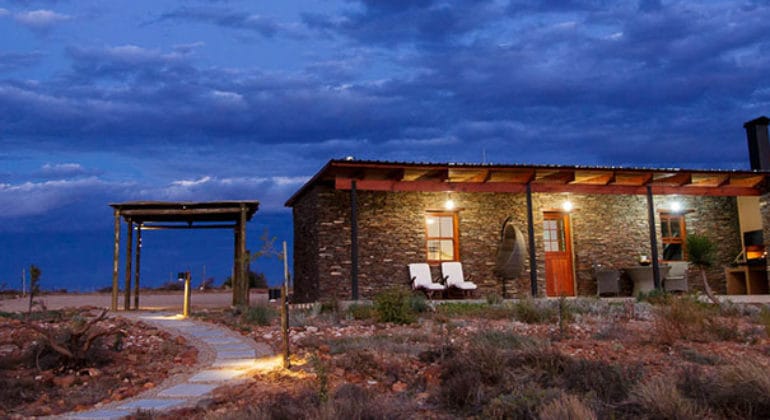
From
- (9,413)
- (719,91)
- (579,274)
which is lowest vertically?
(9,413)

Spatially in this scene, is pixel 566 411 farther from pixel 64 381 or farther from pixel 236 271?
pixel 236 271

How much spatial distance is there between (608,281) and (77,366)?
10544 mm

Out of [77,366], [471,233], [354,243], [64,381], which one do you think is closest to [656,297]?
[471,233]

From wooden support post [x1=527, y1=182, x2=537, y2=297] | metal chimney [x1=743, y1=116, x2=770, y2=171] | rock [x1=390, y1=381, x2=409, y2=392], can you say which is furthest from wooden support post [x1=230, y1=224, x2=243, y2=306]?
metal chimney [x1=743, y1=116, x2=770, y2=171]

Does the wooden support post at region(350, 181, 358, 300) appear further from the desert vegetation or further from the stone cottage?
the desert vegetation

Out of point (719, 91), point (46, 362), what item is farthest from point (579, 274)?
point (719, 91)

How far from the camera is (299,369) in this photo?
567 cm

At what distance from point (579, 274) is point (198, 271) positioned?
56.5 ft

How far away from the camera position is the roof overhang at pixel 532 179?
12.0 metres

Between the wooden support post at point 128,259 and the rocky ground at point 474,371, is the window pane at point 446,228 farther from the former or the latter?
the wooden support post at point 128,259

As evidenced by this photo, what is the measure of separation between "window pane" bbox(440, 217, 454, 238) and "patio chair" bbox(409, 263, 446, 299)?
38.9 inches

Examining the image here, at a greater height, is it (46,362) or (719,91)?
(719,91)

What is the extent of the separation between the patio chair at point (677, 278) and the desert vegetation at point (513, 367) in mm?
3887

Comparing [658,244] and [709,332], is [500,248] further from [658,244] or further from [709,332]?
[709,332]
